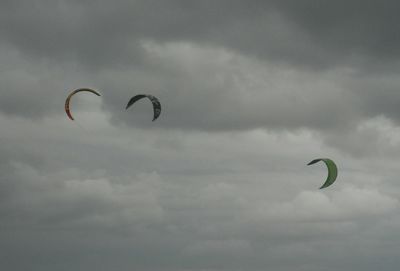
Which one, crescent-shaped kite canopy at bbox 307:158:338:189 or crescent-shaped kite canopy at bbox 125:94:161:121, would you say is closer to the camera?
crescent-shaped kite canopy at bbox 125:94:161:121

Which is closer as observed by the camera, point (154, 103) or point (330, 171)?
point (154, 103)

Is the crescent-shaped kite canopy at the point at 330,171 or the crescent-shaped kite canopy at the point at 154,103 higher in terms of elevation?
the crescent-shaped kite canopy at the point at 154,103

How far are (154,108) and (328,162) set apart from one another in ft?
77.9

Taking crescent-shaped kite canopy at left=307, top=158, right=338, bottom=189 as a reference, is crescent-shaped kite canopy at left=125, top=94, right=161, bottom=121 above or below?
above

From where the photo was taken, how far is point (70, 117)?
295 feet

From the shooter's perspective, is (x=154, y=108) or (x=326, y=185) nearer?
(x=154, y=108)

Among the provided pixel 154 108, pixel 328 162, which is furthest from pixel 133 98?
pixel 328 162

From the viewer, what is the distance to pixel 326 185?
94750 millimetres

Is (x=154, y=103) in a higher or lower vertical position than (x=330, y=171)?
higher

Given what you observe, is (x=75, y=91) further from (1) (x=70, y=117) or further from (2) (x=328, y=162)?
(2) (x=328, y=162)

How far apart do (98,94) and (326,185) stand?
3228 cm

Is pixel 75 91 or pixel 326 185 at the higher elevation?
pixel 75 91

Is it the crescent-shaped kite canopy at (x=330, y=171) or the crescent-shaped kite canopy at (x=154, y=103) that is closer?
the crescent-shaped kite canopy at (x=154, y=103)

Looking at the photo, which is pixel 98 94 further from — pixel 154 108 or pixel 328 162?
pixel 328 162
